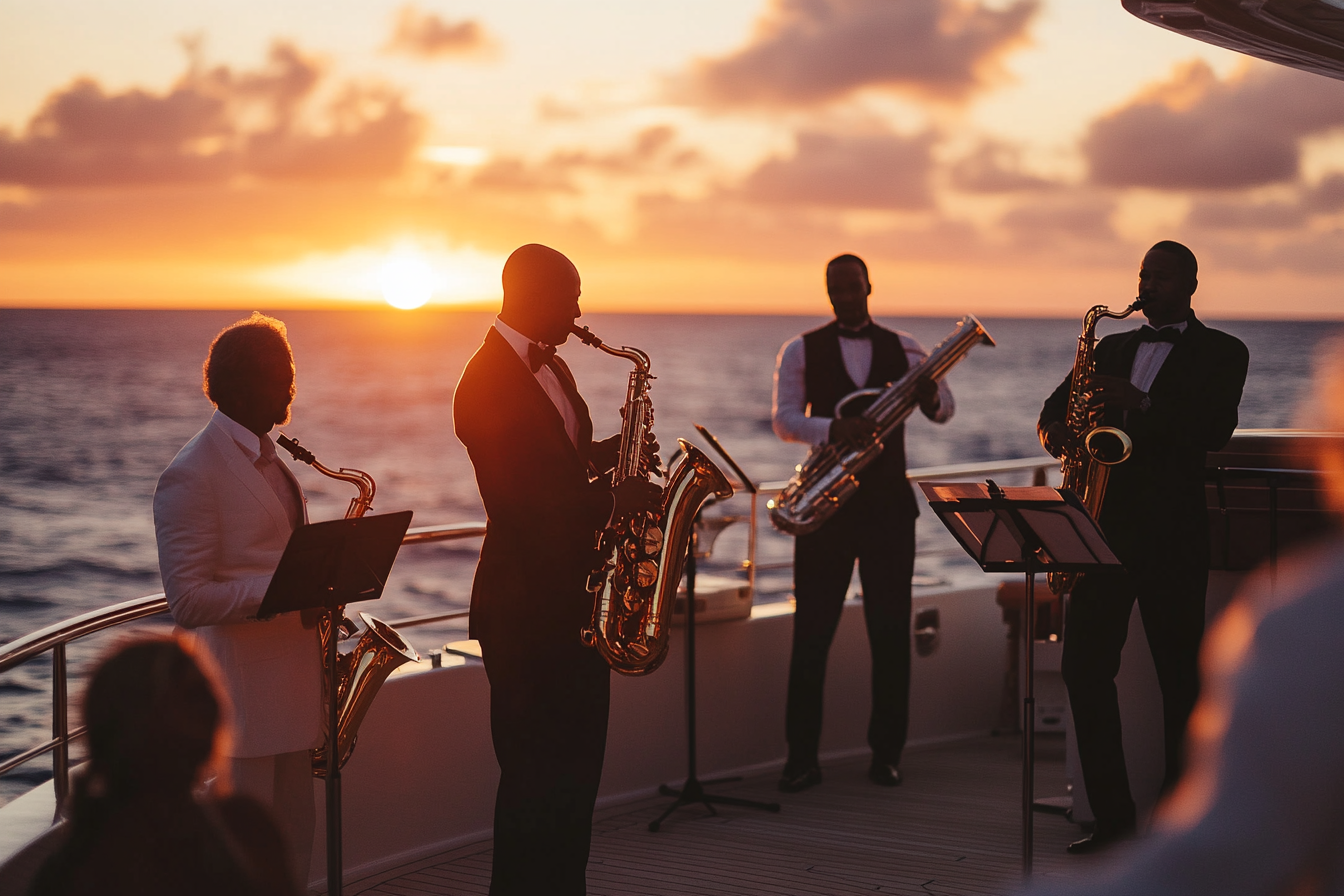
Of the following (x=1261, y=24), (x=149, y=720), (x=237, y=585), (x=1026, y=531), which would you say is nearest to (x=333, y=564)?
(x=237, y=585)

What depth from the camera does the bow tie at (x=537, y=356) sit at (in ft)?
11.1

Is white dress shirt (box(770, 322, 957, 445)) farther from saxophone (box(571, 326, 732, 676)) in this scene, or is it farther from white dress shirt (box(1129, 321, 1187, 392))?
saxophone (box(571, 326, 732, 676))

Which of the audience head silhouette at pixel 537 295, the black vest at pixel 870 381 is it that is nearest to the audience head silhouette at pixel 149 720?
the audience head silhouette at pixel 537 295

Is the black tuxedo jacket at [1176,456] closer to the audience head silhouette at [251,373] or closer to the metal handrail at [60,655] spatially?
the audience head silhouette at [251,373]

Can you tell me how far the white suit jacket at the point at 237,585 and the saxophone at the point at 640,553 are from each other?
2.56ft

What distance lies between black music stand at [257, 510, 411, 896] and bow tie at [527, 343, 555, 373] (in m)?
0.50

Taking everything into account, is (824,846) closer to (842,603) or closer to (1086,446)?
(842,603)

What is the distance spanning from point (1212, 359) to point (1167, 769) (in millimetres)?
1376

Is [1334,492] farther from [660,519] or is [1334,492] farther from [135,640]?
[660,519]

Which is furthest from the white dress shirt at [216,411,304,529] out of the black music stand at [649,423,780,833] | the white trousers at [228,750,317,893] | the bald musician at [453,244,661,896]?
the black music stand at [649,423,780,833]

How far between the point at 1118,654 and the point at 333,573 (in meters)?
2.57

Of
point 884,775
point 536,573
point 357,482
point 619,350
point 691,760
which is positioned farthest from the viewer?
point 884,775

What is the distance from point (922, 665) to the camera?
6203 millimetres

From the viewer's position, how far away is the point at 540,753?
133 inches
